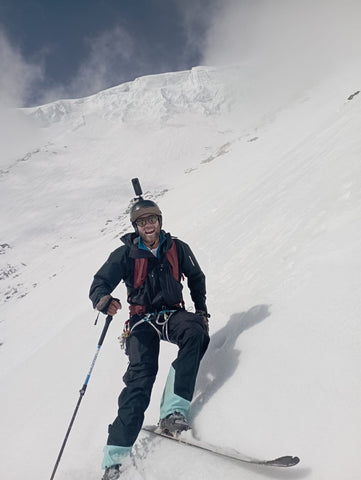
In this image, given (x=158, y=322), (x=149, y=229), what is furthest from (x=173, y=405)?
(x=149, y=229)

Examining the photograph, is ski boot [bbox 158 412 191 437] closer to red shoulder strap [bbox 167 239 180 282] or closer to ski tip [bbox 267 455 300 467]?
ski tip [bbox 267 455 300 467]

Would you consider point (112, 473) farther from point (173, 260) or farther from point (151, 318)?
point (173, 260)

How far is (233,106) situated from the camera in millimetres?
100812

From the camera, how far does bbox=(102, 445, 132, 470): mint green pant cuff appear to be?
306 cm

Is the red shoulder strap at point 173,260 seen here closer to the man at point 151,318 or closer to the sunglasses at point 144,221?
the man at point 151,318

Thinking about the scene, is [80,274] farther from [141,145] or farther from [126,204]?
[141,145]

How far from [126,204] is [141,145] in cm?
3201

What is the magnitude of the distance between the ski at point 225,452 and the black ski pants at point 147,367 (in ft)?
0.73

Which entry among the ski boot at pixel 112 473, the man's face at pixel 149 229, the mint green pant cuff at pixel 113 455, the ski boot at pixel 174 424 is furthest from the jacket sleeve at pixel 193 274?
Answer: the ski boot at pixel 112 473

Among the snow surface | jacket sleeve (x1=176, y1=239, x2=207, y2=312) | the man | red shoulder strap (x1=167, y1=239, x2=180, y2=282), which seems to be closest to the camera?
the snow surface

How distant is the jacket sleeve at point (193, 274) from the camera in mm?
4582

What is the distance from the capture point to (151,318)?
4.22 meters

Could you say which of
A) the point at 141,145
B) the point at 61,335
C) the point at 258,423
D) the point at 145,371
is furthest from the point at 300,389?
the point at 141,145

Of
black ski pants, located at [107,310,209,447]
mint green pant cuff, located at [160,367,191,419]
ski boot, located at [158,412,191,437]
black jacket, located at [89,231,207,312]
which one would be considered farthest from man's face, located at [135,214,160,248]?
ski boot, located at [158,412,191,437]
